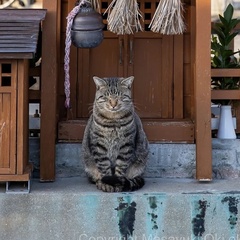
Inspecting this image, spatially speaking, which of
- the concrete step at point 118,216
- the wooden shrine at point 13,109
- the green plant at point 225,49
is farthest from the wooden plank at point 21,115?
the green plant at point 225,49

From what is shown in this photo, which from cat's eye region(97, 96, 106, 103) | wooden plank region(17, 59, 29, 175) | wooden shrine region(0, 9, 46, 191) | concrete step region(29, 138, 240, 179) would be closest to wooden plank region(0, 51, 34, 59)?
wooden shrine region(0, 9, 46, 191)

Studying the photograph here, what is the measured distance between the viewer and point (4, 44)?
427cm

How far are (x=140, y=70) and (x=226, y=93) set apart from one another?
820mm

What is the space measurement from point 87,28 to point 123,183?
131 cm

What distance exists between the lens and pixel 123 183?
450 cm

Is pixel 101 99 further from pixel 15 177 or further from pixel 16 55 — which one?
pixel 15 177

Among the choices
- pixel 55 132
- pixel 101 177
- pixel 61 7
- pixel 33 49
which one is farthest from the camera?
pixel 61 7

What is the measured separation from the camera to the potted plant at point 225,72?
17.0 feet

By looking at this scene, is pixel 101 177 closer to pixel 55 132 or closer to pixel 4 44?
pixel 55 132

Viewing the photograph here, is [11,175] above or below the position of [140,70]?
below

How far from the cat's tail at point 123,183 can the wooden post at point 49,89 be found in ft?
1.93

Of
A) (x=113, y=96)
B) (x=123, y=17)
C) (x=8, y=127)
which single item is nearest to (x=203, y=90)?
(x=113, y=96)

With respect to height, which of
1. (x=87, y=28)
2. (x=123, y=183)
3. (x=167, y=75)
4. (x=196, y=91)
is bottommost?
(x=123, y=183)

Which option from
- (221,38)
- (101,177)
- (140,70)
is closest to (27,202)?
(101,177)
